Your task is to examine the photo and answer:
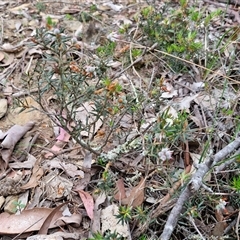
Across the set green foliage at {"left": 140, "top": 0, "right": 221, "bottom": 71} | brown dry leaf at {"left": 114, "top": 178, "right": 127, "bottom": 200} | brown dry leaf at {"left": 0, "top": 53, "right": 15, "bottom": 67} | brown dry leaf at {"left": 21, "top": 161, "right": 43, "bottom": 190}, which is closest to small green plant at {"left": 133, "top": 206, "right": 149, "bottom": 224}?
brown dry leaf at {"left": 114, "top": 178, "right": 127, "bottom": 200}

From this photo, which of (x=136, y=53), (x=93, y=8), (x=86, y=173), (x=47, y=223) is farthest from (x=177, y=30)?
(x=47, y=223)

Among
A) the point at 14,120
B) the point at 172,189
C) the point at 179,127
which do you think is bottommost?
the point at 14,120

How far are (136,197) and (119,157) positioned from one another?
22 cm

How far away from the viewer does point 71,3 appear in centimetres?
288

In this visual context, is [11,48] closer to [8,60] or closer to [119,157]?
[8,60]

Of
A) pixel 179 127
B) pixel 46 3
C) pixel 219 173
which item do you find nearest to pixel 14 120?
pixel 179 127

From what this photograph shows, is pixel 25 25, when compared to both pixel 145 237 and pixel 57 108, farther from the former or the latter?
pixel 145 237

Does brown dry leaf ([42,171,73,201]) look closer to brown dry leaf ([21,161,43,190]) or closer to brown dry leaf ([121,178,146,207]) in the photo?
brown dry leaf ([21,161,43,190])

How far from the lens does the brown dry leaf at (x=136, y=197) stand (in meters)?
1.56

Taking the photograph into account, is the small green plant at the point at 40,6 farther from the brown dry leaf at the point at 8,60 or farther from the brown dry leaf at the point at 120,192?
the brown dry leaf at the point at 120,192

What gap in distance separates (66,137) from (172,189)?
0.66 metres

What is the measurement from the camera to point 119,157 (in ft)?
5.65

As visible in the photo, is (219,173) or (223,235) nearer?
(223,235)

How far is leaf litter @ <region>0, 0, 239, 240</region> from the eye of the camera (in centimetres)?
152
